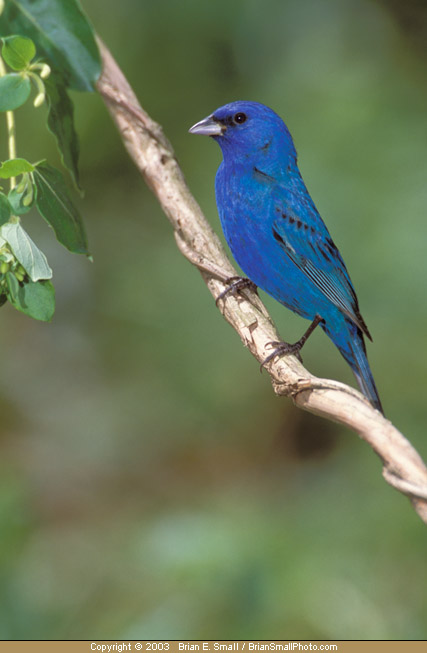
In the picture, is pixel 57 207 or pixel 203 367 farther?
pixel 203 367

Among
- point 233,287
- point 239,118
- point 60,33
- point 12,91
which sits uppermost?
point 60,33

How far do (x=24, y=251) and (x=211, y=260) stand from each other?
730 millimetres

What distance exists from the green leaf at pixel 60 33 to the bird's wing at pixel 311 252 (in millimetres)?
1191

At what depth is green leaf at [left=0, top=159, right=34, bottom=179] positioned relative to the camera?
158 centimetres

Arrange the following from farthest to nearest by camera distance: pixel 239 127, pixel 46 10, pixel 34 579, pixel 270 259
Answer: pixel 34 579 → pixel 239 127 → pixel 270 259 → pixel 46 10

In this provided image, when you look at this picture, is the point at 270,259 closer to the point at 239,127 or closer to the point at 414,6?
the point at 239,127

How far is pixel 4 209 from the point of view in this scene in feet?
5.30

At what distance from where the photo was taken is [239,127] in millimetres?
3113

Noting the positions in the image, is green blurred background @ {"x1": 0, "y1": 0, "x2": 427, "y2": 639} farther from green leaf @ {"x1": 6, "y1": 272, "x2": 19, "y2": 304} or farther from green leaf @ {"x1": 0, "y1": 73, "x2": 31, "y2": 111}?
green leaf @ {"x1": 0, "y1": 73, "x2": 31, "y2": 111}

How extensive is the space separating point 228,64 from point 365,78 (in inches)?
32.6

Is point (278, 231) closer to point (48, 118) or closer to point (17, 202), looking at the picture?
point (48, 118)

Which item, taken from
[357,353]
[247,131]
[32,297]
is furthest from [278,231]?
[32,297]

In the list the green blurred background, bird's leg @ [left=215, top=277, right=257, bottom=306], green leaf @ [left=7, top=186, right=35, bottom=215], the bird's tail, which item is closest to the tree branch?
bird's leg @ [left=215, top=277, right=257, bottom=306]
